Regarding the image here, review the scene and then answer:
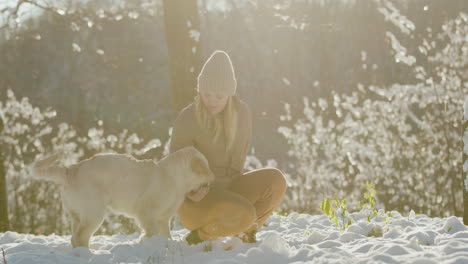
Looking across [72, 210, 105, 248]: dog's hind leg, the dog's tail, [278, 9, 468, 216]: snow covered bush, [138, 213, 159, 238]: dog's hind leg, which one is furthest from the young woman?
[278, 9, 468, 216]: snow covered bush

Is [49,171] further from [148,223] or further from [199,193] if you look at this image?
[199,193]

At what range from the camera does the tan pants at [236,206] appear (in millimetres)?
4066

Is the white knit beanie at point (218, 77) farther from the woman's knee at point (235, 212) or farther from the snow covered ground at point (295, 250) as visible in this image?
the snow covered ground at point (295, 250)

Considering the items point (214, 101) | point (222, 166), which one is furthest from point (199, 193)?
point (214, 101)

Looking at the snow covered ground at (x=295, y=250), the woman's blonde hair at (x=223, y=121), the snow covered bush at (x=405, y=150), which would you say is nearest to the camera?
the snow covered ground at (x=295, y=250)

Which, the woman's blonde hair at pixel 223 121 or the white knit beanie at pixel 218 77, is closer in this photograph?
the white knit beanie at pixel 218 77

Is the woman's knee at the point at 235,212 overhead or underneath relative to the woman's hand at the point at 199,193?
underneath

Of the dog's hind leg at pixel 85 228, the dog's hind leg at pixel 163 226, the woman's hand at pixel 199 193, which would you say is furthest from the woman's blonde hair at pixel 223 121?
the dog's hind leg at pixel 85 228

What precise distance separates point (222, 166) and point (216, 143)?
0.19 metres

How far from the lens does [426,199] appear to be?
9375 millimetres

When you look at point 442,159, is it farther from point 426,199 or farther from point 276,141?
point 276,141

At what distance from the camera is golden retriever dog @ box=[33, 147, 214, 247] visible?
378 cm

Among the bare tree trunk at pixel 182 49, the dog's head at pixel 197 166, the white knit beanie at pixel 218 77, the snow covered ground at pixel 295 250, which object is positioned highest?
the bare tree trunk at pixel 182 49

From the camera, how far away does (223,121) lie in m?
4.25
